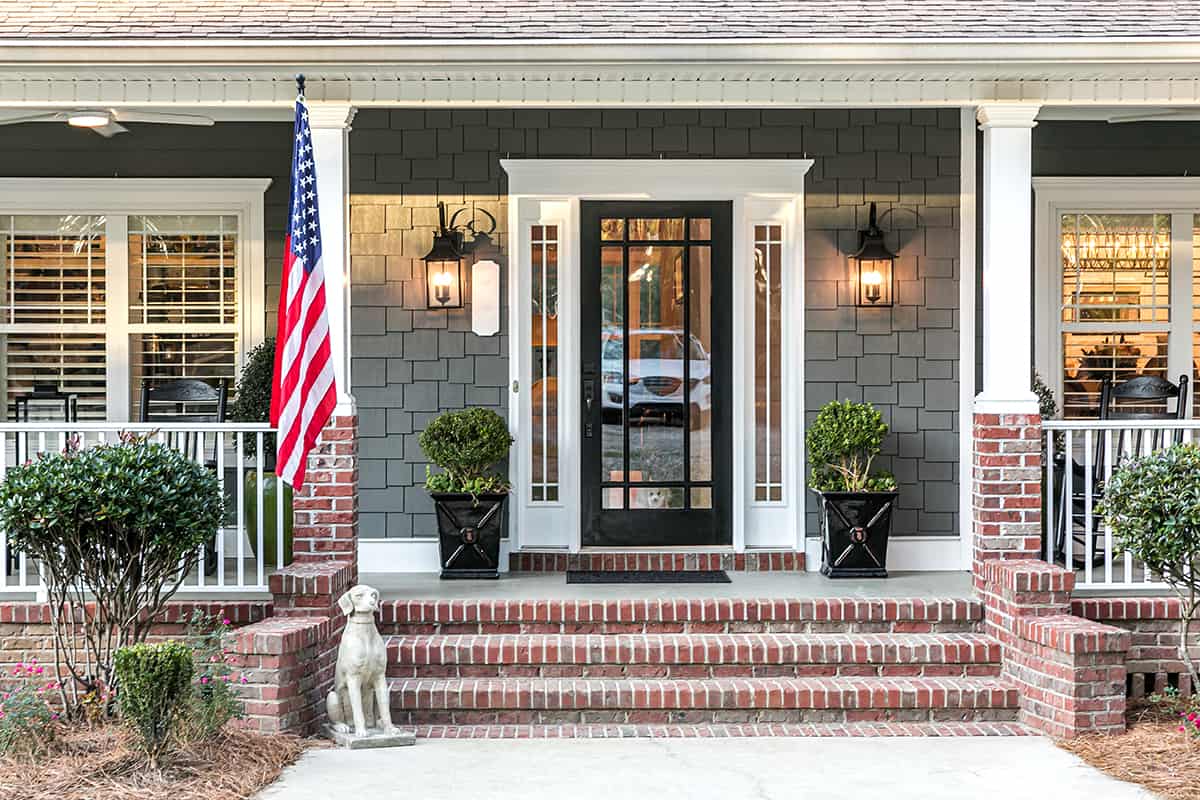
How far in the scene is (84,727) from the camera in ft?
18.1

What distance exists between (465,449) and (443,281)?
40.8 inches

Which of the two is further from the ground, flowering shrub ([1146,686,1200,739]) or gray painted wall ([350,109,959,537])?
gray painted wall ([350,109,959,537])

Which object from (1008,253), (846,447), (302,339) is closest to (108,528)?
(302,339)

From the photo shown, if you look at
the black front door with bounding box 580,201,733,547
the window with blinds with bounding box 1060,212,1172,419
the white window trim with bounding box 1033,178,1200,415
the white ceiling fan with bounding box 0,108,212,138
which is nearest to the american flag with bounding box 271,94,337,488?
the white ceiling fan with bounding box 0,108,212,138

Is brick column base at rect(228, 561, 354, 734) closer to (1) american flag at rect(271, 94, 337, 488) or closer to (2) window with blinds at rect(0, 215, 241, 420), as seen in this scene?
(1) american flag at rect(271, 94, 337, 488)

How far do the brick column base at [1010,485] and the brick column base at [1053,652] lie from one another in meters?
0.10

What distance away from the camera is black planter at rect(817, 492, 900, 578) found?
716 centimetres

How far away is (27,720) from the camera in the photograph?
5309mm

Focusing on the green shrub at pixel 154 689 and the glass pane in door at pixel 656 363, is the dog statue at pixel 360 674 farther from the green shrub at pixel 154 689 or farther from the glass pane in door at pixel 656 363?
the glass pane in door at pixel 656 363

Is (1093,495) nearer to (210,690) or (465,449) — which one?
(465,449)

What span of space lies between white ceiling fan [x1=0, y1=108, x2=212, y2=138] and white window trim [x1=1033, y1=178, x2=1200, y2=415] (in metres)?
4.88

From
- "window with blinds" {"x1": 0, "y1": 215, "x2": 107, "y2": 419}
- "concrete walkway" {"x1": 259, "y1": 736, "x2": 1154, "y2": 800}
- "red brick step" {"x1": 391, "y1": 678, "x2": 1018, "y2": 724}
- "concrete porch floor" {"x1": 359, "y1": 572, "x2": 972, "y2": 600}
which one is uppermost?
"window with blinds" {"x1": 0, "y1": 215, "x2": 107, "y2": 419}

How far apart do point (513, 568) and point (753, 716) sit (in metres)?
2.01

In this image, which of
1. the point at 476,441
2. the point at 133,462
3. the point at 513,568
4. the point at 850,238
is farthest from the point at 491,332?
the point at 133,462
